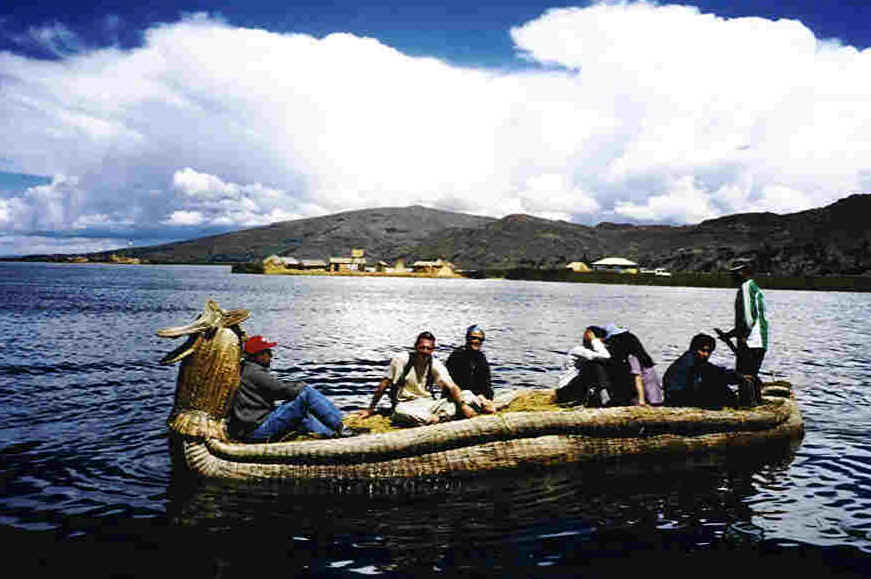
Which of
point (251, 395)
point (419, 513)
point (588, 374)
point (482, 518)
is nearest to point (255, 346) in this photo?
point (251, 395)

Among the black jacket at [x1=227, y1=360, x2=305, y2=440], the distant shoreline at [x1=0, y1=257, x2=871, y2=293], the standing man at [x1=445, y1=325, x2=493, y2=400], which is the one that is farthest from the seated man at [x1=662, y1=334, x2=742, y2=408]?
the distant shoreline at [x1=0, y1=257, x2=871, y2=293]

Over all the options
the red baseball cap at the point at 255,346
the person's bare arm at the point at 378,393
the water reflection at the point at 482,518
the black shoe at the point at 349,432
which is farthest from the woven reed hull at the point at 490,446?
the red baseball cap at the point at 255,346

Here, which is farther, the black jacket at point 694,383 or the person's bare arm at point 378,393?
the black jacket at point 694,383

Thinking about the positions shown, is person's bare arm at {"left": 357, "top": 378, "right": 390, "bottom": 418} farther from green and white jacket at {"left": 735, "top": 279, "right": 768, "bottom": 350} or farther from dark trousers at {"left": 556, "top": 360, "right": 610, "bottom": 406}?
green and white jacket at {"left": 735, "top": 279, "right": 768, "bottom": 350}

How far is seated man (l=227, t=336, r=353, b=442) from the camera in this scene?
9.48 meters

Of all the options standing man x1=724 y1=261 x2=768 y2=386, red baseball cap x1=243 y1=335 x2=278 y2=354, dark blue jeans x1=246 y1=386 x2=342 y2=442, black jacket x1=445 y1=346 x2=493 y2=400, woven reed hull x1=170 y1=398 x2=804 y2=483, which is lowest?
woven reed hull x1=170 y1=398 x2=804 y2=483

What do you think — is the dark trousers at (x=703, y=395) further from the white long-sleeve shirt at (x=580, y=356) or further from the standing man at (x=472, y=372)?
the standing man at (x=472, y=372)

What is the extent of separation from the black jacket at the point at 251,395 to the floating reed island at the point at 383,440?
27 cm

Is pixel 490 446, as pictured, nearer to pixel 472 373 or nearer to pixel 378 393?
pixel 472 373

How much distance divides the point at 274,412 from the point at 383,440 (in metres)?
2.00

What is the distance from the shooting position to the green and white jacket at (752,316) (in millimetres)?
11422

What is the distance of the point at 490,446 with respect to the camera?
962 centimetres

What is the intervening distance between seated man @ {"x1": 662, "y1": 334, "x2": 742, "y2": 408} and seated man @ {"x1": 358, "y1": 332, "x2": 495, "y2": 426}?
3760mm

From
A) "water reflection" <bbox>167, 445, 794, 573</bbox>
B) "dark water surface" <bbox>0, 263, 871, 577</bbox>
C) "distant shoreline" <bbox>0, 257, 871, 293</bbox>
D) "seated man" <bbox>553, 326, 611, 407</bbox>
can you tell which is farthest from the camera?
"distant shoreline" <bbox>0, 257, 871, 293</bbox>
